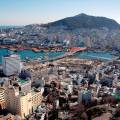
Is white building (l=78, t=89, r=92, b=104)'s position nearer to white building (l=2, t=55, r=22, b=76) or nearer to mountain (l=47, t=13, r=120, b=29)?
white building (l=2, t=55, r=22, b=76)

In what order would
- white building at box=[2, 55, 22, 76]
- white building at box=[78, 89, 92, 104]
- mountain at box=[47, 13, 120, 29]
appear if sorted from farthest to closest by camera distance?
mountain at box=[47, 13, 120, 29]
white building at box=[2, 55, 22, 76]
white building at box=[78, 89, 92, 104]

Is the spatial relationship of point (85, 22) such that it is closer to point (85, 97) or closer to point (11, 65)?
point (11, 65)

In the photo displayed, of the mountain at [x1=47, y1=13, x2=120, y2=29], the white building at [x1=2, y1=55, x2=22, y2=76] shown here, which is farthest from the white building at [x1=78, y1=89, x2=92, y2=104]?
the mountain at [x1=47, y1=13, x2=120, y2=29]

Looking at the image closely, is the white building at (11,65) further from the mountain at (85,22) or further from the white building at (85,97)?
the mountain at (85,22)

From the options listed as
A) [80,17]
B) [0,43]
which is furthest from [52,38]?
[80,17]

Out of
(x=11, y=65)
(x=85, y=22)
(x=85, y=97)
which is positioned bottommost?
(x=85, y=97)

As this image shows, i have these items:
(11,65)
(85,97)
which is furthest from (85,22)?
(85,97)

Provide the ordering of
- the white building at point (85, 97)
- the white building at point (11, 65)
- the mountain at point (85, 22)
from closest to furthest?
1. the white building at point (85, 97)
2. the white building at point (11, 65)
3. the mountain at point (85, 22)

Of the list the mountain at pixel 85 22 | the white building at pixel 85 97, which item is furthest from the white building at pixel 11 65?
the mountain at pixel 85 22

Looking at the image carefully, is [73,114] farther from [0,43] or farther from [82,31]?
[82,31]
